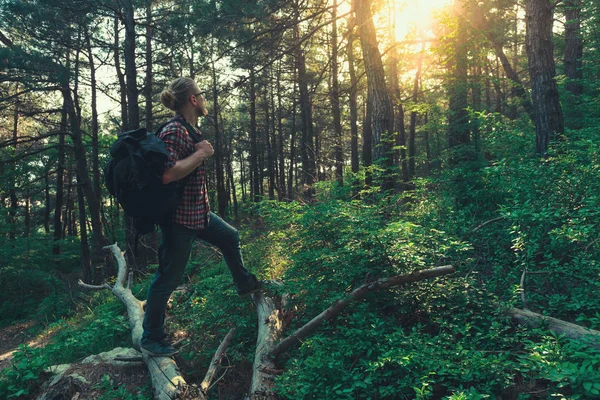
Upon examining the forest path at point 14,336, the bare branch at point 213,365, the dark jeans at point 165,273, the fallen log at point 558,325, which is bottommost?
the forest path at point 14,336

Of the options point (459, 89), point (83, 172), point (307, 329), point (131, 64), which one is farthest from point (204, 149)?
point (83, 172)

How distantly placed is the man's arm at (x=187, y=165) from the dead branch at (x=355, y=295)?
161 cm

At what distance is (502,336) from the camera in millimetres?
2674

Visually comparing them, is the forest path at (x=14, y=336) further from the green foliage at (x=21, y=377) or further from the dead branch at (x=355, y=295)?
the dead branch at (x=355, y=295)

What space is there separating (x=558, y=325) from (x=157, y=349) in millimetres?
3216

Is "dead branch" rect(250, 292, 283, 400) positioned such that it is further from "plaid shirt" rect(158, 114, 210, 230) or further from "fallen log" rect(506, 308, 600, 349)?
"fallen log" rect(506, 308, 600, 349)

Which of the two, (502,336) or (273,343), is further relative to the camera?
(273,343)

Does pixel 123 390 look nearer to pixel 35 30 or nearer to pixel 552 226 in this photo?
pixel 552 226

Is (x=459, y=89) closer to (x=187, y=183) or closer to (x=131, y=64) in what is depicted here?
(x=187, y=183)

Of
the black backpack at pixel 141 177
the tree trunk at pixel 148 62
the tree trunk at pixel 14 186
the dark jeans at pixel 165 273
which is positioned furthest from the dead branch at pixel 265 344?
the tree trunk at pixel 14 186

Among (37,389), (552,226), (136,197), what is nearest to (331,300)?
(136,197)

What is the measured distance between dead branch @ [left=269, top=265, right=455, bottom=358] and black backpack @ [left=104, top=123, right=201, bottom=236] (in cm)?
148

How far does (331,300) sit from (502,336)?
4.24ft

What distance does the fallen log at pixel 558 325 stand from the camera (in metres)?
2.26
